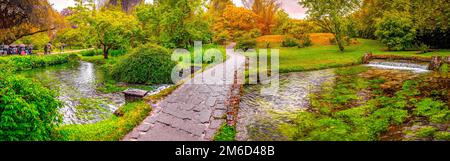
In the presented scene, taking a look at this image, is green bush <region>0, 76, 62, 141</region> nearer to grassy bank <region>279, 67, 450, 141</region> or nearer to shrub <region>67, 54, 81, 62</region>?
grassy bank <region>279, 67, 450, 141</region>

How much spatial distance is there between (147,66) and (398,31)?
20.0 m

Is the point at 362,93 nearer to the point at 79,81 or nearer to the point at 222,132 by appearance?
the point at 222,132

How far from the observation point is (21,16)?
32031 mm

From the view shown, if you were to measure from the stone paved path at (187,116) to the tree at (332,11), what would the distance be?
16.5 m

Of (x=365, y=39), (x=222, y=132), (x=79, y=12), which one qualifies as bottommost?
(x=222, y=132)

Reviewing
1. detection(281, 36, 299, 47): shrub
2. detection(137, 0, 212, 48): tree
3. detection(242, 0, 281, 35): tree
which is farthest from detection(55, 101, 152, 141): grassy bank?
detection(242, 0, 281, 35): tree

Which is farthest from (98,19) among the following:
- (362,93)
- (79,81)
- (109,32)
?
(362,93)

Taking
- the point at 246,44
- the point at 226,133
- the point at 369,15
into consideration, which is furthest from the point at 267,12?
the point at 226,133

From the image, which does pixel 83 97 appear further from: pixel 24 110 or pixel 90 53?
pixel 90 53

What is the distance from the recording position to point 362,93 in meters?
12.0

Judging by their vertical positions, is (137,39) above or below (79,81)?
above

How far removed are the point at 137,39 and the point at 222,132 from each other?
25377 millimetres

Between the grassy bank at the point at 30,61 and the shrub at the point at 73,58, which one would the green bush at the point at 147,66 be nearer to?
the grassy bank at the point at 30,61

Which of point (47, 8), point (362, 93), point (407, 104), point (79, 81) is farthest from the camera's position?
point (47, 8)
